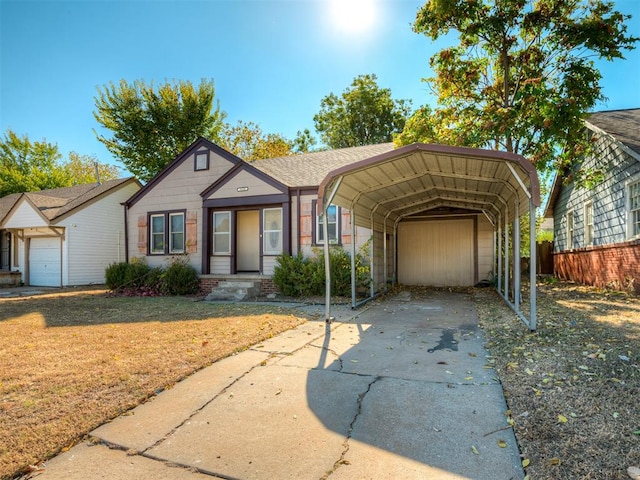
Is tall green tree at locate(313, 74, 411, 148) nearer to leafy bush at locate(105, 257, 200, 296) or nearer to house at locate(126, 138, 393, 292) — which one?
house at locate(126, 138, 393, 292)

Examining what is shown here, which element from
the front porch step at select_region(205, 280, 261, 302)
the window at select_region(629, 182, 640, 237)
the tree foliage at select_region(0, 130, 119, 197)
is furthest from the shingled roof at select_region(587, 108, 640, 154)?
the tree foliage at select_region(0, 130, 119, 197)

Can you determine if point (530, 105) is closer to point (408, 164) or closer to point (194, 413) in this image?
point (408, 164)

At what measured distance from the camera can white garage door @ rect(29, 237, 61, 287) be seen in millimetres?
16328

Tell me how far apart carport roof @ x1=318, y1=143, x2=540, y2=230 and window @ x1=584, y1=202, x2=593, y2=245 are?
4045 millimetres

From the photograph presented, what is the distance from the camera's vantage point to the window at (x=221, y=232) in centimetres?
1252

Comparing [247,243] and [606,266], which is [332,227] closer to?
[247,243]

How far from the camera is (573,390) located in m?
3.37

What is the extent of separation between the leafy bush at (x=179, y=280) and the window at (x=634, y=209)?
12522 mm

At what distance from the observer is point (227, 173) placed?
12.2 metres

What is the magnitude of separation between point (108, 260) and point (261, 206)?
10523 mm

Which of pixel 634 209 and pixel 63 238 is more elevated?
pixel 634 209

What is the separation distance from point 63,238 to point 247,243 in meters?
8.75

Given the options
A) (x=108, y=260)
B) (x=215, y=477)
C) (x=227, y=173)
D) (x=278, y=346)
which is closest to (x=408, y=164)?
(x=278, y=346)

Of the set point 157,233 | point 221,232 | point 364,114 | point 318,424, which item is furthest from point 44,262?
point 364,114
